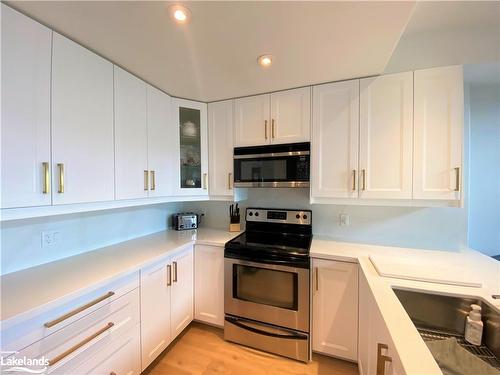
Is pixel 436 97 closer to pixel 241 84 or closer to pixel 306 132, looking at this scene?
pixel 306 132

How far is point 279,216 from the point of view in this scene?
2.17 metres

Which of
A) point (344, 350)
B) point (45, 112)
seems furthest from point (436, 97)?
point (45, 112)

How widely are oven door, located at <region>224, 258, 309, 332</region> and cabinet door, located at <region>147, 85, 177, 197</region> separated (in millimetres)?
895

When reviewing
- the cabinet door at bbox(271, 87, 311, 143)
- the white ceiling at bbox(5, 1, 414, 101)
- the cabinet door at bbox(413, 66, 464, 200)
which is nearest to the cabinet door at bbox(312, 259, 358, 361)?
the cabinet door at bbox(413, 66, 464, 200)

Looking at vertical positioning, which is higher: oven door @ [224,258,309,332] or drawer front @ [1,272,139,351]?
drawer front @ [1,272,139,351]

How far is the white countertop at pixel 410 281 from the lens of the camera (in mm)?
684

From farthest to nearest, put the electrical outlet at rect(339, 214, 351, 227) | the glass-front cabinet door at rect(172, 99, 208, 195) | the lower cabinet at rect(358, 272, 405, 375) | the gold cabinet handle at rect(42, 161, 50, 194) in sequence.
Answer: the glass-front cabinet door at rect(172, 99, 208, 195), the electrical outlet at rect(339, 214, 351, 227), the gold cabinet handle at rect(42, 161, 50, 194), the lower cabinet at rect(358, 272, 405, 375)

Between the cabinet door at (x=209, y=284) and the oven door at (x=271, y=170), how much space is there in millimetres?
698

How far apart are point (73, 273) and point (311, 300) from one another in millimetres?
1615

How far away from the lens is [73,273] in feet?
4.05

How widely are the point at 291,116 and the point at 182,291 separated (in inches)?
71.9

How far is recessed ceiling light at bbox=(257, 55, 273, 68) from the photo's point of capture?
137cm

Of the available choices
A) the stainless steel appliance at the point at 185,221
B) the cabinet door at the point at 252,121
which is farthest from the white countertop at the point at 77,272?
the cabinet door at the point at 252,121

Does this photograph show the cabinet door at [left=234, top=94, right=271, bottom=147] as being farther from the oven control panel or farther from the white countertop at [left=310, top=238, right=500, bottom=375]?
the white countertop at [left=310, top=238, right=500, bottom=375]
